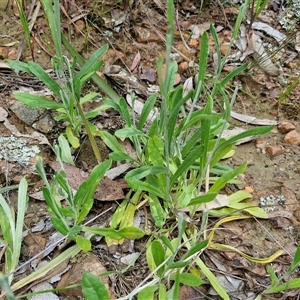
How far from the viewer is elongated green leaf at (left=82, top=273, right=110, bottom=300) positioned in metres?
1.03

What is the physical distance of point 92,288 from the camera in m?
1.04

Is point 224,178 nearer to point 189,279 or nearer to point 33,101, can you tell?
point 189,279

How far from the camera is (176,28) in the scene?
2.05m

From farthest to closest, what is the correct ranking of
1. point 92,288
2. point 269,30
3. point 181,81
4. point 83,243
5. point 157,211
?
point 269,30 < point 181,81 < point 157,211 < point 83,243 < point 92,288

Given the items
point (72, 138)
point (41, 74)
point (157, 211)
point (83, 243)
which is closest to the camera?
point (83, 243)

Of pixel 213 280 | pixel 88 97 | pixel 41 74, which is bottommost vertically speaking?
pixel 213 280

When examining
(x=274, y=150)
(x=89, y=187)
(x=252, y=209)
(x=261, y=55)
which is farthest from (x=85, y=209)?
(x=261, y=55)

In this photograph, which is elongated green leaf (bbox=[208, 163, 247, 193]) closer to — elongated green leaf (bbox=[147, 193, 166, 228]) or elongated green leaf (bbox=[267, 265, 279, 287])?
elongated green leaf (bbox=[147, 193, 166, 228])

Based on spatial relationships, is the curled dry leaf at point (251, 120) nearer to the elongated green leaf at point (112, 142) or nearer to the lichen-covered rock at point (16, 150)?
the elongated green leaf at point (112, 142)

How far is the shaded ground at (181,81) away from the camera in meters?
1.32

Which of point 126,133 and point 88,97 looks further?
point 88,97

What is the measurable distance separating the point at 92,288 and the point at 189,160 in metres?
0.44

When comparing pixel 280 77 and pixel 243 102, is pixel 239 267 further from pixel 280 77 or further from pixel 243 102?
pixel 280 77

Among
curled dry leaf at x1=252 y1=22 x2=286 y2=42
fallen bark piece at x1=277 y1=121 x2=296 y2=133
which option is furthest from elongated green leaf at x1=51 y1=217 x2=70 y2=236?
curled dry leaf at x1=252 y1=22 x2=286 y2=42
